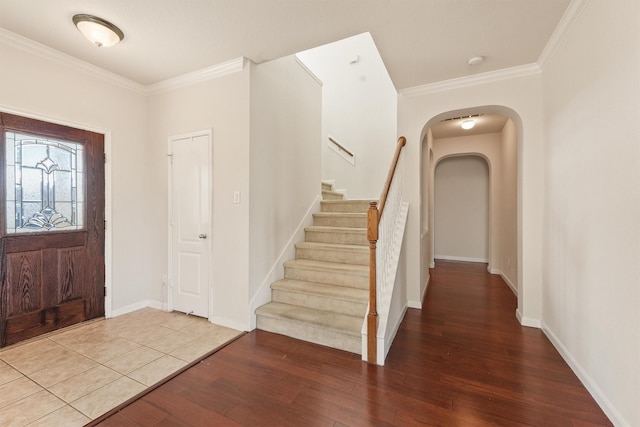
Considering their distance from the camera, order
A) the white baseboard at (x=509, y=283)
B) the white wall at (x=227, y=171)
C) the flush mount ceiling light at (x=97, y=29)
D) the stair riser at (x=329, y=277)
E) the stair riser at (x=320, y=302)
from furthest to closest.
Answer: the white baseboard at (x=509, y=283) → the stair riser at (x=329, y=277) → the white wall at (x=227, y=171) → the stair riser at (x=320, y=302) → the flush mount ceiling light at (x=97, y=29)

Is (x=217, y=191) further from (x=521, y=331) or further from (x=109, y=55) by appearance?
(x=521, y=331)

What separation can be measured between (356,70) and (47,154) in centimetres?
490

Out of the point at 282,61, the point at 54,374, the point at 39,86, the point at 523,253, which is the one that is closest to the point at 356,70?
the point at 282,61

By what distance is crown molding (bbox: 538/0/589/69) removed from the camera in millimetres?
1980

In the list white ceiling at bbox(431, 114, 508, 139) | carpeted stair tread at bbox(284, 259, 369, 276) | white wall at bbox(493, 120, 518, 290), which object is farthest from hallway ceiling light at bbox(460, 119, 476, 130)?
carpeted stair tread at bbox(284, 259, 369, 276)

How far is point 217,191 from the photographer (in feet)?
9.75

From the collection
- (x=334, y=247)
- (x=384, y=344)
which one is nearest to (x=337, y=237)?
(x=334, y=247)

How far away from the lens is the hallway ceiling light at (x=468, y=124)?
463 cm

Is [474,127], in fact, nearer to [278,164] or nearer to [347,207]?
[347,207]

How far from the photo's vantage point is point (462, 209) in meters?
6.75

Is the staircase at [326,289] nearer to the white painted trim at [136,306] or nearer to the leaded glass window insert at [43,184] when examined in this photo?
the white painted trim at [136,306]

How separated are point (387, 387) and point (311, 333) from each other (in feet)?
2.80

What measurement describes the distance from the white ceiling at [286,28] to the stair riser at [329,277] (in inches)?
89.9

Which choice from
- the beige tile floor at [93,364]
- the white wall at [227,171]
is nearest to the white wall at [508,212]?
the white wall at [227,171]
